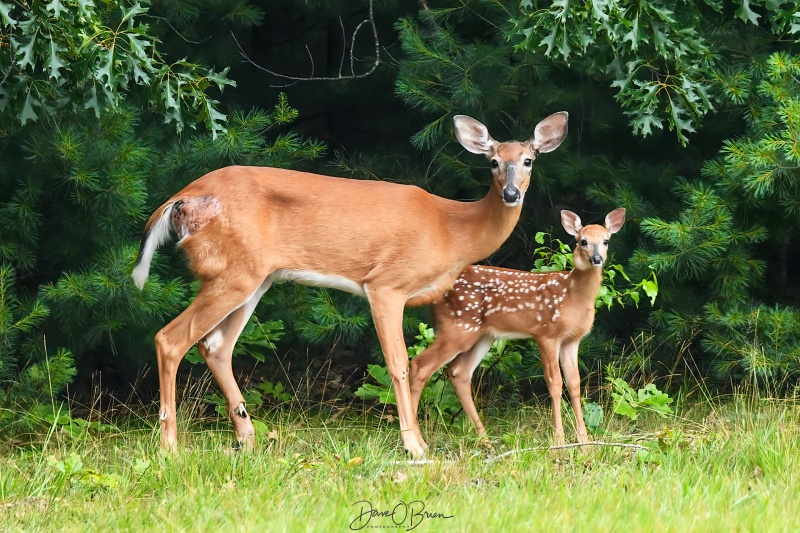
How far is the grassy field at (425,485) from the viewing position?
4.06m

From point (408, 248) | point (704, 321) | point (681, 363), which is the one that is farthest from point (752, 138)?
point (408, 248)

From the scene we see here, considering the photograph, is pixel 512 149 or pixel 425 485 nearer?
pixel 425 485

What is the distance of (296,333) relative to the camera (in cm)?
767

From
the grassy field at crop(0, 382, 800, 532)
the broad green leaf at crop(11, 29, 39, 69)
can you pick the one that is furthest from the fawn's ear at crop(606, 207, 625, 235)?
the broad green leaf at crop(11, 29, 39, 69)

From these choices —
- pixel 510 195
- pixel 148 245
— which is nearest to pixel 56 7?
pixel 148 245

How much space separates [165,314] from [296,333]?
1.04m

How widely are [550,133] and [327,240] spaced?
1327mm

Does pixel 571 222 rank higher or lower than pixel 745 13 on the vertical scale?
lower

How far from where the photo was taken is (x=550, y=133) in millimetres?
6180

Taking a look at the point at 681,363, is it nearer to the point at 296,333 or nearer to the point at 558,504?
the point at 296,333

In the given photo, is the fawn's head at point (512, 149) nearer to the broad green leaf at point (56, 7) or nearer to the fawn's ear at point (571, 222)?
the fawn's ear at point (571, 222)

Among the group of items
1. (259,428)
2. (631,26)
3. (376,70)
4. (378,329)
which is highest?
(631,26)

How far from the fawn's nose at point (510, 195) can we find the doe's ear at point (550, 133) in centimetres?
47
